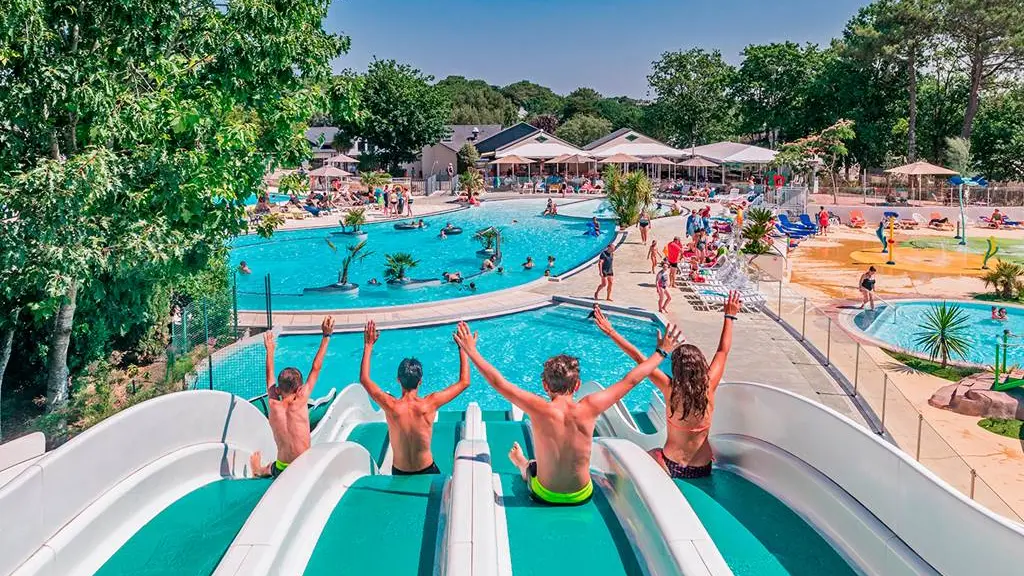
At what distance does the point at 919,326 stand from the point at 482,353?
8427mm

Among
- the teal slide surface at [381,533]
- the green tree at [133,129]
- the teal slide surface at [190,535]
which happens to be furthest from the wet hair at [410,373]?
the green tree at [133,129]

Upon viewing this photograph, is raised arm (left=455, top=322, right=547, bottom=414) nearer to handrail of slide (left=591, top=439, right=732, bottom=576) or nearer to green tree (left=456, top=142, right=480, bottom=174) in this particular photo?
handrail of slide (left=591, top=439, right=732, bottom=576)

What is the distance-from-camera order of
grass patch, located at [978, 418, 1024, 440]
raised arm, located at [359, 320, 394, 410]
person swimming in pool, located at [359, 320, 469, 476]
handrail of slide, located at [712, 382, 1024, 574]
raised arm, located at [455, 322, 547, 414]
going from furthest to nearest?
grass patch, located at [978, 418, 1024, 440] < person swimming in pool, located at [359, 320, 469, 476] < raised arm, located at [359, 320, 394, 410] < raised arm, located at [455, 322, 547, 414] < handrail of slide, located at [712, 382, 1024, 574]

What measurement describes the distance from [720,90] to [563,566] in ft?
227

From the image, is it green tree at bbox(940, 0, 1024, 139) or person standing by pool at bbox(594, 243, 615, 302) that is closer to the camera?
person standing by pool at bbox(594, 243, 615, 302)

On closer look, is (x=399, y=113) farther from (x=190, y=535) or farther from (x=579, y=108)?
(x=579, y=108)

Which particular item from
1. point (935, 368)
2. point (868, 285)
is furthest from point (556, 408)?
point (868, 285)

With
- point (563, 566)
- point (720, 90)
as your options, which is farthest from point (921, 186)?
point (563, 566)

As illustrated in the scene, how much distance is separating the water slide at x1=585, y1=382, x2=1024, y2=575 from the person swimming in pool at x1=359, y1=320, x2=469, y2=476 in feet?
6.42

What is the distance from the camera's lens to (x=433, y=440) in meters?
8.30

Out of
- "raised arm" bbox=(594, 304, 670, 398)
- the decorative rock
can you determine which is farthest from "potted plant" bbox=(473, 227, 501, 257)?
"raised arm" bbox=(594, 304, 670, 398)

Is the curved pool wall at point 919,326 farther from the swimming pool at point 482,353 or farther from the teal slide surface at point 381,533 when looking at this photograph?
the teal slide surface at point 381,533

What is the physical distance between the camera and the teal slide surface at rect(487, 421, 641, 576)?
373 centimetres

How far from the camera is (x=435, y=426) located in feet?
29.5
